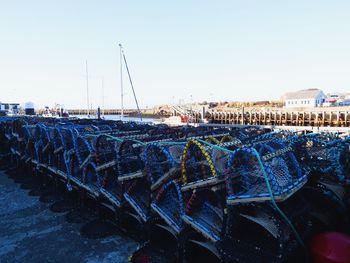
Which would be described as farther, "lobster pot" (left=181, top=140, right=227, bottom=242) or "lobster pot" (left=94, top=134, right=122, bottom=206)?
"lobster pot" (left=94, top=134, right=122, bottom=206)

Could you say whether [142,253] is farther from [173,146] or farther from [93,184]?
[93,184]

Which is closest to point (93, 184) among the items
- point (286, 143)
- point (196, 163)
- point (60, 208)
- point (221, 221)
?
point (60, 208)

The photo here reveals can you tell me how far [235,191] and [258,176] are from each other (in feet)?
1.30

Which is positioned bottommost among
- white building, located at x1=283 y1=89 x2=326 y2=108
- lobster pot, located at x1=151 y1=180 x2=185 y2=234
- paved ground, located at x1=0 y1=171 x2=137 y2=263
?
paved ground, located at x1=0 y1=171 x2=137 y2=263

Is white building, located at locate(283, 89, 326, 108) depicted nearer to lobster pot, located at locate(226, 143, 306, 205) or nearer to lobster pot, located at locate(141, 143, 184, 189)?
lobster pot, located at locate(141, 143, 184, 189)

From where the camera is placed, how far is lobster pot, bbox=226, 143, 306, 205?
3402 mm

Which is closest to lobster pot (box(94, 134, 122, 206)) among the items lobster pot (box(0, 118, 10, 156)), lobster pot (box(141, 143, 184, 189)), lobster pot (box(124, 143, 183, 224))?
lobster pot (box(124, 143, 183, 224))

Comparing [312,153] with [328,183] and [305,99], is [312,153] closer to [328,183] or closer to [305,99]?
[328,183]

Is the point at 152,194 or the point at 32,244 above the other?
the point at 152,194

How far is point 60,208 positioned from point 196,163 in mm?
4947

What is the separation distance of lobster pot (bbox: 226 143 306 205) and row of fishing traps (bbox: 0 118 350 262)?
0.04 feet

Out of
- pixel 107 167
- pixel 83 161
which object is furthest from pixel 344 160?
pixel 83 161

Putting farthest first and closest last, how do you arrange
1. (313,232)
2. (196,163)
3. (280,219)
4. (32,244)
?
1. (32,244)
2. (196,163)
3. (313,232)
4. (280,219)

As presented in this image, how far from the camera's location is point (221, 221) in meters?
4.31
